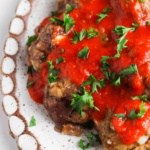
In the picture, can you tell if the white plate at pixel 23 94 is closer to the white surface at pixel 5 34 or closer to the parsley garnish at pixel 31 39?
the parsley garnish at pixel 31 39

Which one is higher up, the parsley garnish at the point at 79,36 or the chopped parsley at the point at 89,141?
the parsley garnish at the point at 79,36

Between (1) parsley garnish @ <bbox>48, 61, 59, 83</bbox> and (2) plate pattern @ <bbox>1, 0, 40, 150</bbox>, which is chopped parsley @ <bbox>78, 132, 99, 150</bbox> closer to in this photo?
(2) plate pattern @ <bbox>1, 0, 40, 150</bbox>

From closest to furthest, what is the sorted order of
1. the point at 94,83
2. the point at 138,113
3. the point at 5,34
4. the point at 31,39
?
the point at 138,113
the point at 94,83
the point at 31,39
the point at 5,34

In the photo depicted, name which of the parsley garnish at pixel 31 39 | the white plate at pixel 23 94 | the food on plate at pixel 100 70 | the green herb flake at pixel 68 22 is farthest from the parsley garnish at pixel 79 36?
the white plate at pixel 23 94

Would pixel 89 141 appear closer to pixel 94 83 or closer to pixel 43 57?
pixel 94 83

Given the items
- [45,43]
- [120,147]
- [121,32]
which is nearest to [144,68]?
[121,32]

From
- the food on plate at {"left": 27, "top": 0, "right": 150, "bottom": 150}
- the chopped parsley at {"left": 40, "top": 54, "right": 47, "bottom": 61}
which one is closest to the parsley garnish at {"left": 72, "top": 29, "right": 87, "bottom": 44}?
the food on plate at {"left": 27, "top": 0, "right": 150, "bottom": 150}

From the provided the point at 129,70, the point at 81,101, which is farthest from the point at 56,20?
the point at 129,70
